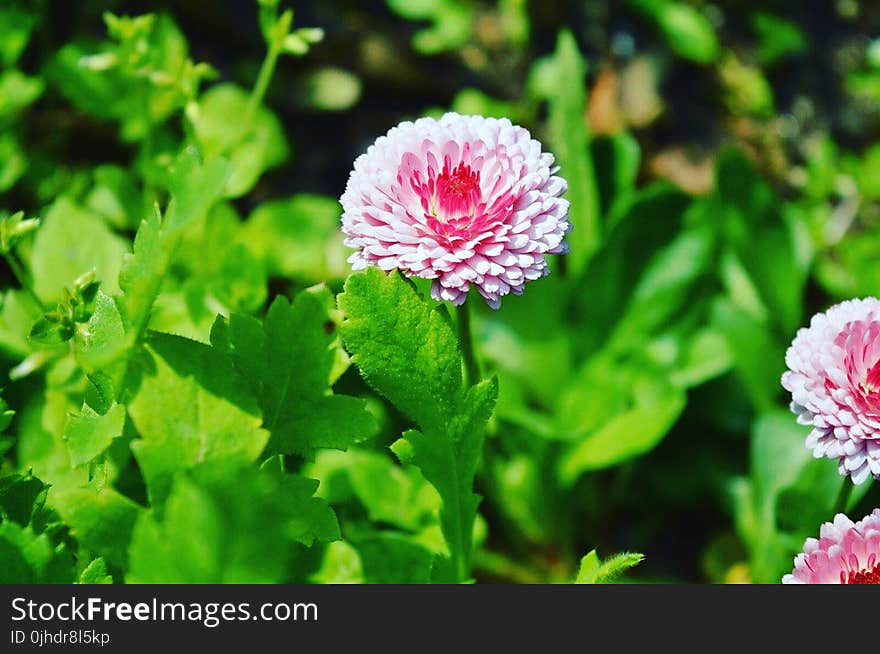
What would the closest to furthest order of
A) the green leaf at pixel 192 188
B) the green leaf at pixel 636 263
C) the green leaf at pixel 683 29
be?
the green leaf at pixel 192 188, the green leaf at pixel 636 263, the green leaf at pixel 683 29

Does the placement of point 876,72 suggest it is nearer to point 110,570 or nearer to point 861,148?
point 861,148

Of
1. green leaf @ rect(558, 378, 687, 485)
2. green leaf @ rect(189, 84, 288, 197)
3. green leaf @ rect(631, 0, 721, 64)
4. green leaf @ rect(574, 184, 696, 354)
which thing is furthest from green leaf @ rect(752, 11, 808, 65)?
green leaf @ rect(189, 84, 288, 197)

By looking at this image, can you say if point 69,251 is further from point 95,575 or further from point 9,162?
point 95,575

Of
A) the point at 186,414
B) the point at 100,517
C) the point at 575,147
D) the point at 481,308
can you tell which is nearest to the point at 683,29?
the point at 575,147

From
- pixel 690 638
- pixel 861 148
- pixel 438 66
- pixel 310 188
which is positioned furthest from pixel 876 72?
pixel 690 638

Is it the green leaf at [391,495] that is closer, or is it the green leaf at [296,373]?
the green leaf at [296,373]

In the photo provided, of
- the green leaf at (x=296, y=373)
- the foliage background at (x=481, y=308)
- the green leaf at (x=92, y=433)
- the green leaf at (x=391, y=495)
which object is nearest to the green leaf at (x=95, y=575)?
the foliage background at (x=481, y=308)

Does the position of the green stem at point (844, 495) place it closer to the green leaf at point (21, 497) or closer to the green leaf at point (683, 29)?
the green leaf at point (21, 497)
